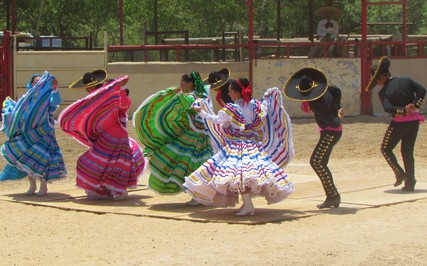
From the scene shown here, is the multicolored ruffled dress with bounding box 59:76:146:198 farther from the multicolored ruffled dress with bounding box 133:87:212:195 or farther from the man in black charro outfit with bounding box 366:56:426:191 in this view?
the man in black charro outfit with bounding box 366:56:426:191

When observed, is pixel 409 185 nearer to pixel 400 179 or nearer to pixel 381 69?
pixel 400 179

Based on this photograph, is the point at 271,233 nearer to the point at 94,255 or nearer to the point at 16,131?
the point at 94,255

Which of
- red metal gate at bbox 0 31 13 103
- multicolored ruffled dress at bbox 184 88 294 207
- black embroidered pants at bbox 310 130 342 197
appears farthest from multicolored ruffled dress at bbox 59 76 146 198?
red metal gate at bbox 0 31 13 103

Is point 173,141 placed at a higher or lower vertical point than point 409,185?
higher

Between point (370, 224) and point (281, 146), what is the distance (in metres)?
1.57

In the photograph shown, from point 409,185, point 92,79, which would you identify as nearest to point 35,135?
point 92,79

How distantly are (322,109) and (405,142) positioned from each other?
196cm

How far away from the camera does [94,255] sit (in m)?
7.95

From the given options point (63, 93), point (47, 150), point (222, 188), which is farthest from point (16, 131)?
point (63, 93)

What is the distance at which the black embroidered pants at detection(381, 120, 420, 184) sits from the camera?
456 inches

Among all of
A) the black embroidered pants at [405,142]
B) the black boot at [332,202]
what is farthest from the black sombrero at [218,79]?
the black embroidered pants at [405,142]

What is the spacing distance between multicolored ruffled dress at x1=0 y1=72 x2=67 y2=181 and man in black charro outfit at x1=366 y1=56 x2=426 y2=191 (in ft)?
13.0

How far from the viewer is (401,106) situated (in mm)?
11461

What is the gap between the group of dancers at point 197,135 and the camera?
31.9 ft
